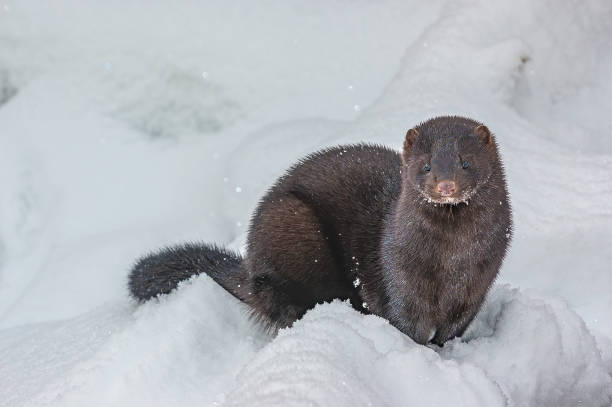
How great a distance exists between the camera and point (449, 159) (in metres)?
2.48

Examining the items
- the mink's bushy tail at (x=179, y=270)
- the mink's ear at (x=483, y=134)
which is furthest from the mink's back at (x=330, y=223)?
the mink's ear at (x=483, y=134)

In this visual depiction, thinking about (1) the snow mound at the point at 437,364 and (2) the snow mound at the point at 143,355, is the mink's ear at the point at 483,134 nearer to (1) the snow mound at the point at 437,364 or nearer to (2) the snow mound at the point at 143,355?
(1) the snow mound at the point at 437,364

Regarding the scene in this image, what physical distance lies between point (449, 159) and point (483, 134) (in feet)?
0.67

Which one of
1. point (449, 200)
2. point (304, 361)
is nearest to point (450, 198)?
point (449, 200)

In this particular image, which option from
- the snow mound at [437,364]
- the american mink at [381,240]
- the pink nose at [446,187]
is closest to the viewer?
the snow mound at [437,364]

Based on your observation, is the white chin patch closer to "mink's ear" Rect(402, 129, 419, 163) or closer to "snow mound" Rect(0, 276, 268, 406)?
"mink's ear" Rect(402, 129, 419, 163)

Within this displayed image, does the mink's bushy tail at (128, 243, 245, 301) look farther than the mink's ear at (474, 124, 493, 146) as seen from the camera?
Yes

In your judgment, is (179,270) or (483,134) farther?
(179,270)

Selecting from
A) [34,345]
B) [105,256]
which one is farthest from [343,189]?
[105,256]

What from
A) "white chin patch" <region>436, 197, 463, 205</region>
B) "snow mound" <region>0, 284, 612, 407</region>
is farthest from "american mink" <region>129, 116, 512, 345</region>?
"snow mound" <region>0, 284, 612, 407</region>

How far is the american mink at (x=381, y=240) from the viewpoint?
101 inches

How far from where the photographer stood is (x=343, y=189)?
10.2 feet

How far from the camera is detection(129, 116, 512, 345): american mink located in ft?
8.45

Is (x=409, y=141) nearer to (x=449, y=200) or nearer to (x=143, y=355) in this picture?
(x=449, y=200)
